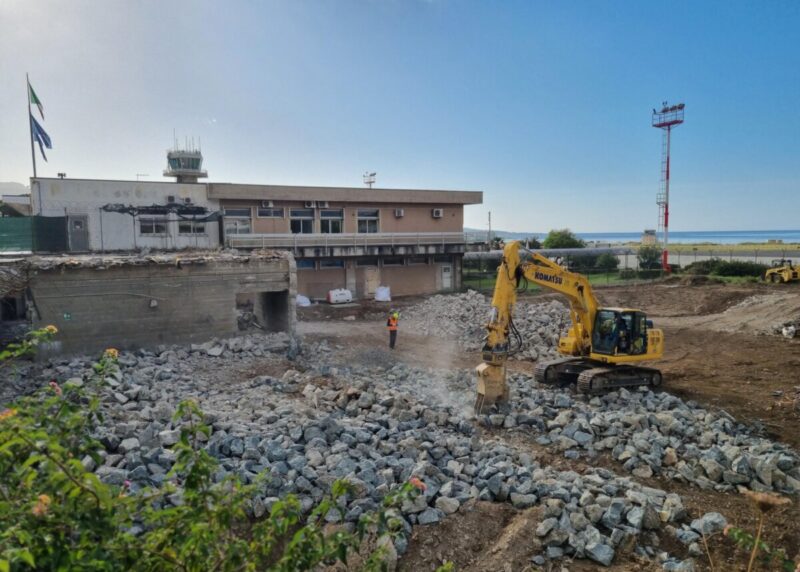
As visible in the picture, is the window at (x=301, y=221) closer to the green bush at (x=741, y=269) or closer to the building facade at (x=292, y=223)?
the building facade at (x=292, y=223)

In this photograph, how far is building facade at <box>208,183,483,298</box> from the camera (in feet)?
101

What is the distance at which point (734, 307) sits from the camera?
101 ft

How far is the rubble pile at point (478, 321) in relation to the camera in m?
22.6

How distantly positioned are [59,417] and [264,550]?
1.46m

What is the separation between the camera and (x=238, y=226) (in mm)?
31047

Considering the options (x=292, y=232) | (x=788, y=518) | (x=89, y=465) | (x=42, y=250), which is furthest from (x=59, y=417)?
(x=292, y=232)

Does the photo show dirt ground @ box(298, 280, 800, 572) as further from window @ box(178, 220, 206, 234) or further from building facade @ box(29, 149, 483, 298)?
window @ box(178, 220, 206, 234)

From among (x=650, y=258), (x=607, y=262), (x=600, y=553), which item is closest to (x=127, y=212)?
(x=600, y=553)

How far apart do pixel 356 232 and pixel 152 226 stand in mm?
11262

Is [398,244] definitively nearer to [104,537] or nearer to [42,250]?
[42,250]

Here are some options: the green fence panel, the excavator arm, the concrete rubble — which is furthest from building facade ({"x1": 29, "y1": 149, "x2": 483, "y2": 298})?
the excavator arm

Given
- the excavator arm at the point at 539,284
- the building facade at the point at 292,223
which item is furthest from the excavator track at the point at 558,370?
the building facade at the point at 292,223

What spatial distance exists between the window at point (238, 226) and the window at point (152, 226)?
3211mm

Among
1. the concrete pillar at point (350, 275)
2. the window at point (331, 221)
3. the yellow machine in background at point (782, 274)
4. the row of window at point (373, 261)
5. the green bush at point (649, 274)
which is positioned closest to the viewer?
the row of window at point (373, 261)
